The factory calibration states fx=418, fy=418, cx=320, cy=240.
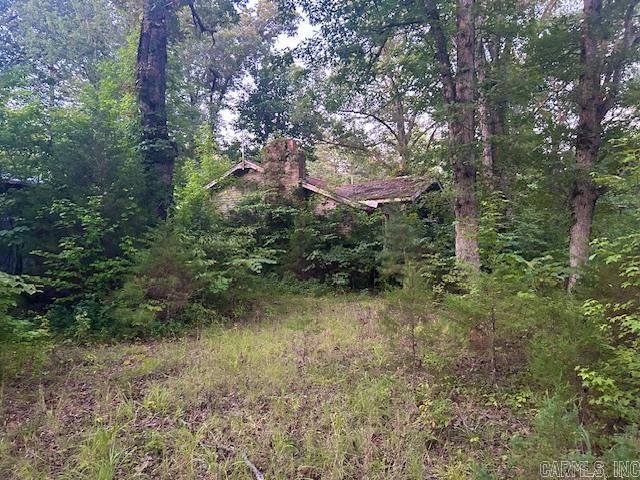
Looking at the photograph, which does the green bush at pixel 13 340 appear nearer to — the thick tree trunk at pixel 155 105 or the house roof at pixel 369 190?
the thick tree trunk at pixel 155 105

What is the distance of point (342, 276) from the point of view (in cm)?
1231

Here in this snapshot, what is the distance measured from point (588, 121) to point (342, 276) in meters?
7.50

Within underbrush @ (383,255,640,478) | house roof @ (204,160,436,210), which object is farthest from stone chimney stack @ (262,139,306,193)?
underbrush @ (383,255,640,478)

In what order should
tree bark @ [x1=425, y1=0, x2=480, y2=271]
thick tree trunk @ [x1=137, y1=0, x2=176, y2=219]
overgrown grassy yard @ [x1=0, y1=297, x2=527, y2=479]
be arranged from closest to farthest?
overgrown grassy yard @ [x1=0, y1=297, x2=527, y2=479] → tree bark @ [x1=425, y1=0, x2=480, y2=271] → thick tree trunk @ [x1=137, y1=0, x2=176, y2=219]

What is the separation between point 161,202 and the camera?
8.57 metres

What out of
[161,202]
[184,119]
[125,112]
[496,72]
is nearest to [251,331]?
[161,202]

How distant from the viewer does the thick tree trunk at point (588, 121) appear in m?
6.14

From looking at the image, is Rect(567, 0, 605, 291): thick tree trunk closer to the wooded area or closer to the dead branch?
the wooded area

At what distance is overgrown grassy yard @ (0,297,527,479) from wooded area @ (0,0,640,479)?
0.08ft

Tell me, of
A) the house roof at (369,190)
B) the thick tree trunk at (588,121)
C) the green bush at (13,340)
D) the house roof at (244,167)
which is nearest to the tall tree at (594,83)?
the thick tree trunk at (588,121)

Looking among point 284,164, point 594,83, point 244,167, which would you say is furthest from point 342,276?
point 594,83

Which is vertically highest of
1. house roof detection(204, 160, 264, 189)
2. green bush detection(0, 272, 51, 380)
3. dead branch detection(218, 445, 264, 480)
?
house roof detection(204, 160, 264, 189)

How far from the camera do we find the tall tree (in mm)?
6082

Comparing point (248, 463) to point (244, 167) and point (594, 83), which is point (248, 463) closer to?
point (594, 83)
